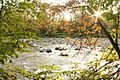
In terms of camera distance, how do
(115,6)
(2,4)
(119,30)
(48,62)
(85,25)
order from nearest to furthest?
(115,6)
(2,4)
(119,30)
(85,25)
(48,62)

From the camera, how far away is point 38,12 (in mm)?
3984

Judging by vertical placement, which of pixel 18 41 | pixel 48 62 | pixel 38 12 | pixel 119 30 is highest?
pixel 48 62

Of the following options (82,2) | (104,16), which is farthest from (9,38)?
(104,16)

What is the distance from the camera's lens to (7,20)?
3752 mm

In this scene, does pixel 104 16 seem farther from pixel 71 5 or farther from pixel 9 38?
pixel 9 38

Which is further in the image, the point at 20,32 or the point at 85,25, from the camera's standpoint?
the point at 85,25

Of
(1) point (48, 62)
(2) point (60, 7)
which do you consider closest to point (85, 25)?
(2) point (60, 7)

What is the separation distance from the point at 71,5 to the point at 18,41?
3.34ft

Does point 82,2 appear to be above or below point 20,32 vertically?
above

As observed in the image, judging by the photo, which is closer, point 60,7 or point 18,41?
point 18,41

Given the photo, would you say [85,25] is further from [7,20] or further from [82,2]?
[7,20]

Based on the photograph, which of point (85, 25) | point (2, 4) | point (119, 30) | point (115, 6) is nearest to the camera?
point (115, 6)

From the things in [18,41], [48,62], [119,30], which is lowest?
[18,41]

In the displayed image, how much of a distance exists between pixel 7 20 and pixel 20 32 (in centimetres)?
29
